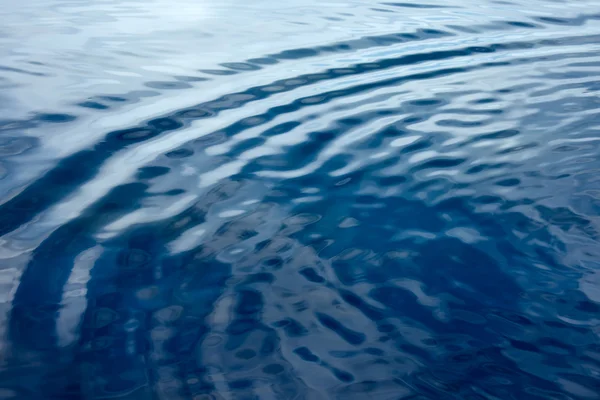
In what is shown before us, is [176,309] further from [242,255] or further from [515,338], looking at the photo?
[515,338]

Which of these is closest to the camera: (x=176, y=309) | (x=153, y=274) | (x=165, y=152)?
(x=176, y=309)

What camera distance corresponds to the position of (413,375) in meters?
1.83

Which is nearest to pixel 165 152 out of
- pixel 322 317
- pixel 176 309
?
pixel 176 309

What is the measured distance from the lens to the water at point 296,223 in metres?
1.86

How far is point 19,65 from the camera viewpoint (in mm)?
4477

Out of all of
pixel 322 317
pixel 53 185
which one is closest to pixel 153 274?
pixel 322 317

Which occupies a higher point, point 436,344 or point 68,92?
point 68,92

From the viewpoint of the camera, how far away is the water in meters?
1.86

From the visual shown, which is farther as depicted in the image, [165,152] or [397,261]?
[165,152]

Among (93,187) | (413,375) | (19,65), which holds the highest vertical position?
(19,65)

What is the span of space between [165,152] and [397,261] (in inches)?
57.2

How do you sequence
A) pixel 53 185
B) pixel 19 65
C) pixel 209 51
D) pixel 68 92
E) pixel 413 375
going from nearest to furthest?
pixel 413 375, pixel 53 185, pixel 68 92, pixel 19 65, pixel 209 51

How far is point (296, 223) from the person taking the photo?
8.60 ft

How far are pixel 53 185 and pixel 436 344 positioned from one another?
1877 mm
